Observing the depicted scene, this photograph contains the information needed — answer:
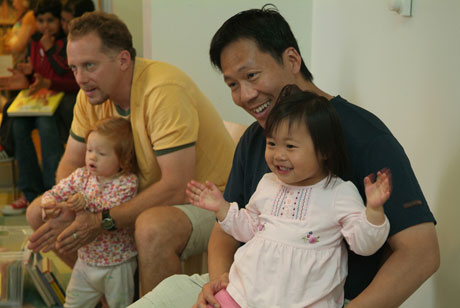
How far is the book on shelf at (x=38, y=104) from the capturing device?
450cm

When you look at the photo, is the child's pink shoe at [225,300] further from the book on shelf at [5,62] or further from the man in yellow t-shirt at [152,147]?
the book on shelf at [5,62]

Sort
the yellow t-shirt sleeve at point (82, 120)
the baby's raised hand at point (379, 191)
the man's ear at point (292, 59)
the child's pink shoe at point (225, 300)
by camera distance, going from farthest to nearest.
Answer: the yellow t-shirt sleeve at point (82, 120) < the man's ear at point (292, 59) < the child's pink shoe at point (225, 300) < the baby's raised hand at point (379, 191)

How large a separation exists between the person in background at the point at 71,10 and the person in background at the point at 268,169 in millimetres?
3350

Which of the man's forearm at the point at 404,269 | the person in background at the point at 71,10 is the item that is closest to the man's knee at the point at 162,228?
the man's forearm at the point at 404,269

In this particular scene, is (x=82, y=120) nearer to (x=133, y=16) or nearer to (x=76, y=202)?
(x=76, y=202)

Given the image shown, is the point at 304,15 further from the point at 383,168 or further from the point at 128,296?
the point at 383,168

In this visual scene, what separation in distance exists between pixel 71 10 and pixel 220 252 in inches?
140

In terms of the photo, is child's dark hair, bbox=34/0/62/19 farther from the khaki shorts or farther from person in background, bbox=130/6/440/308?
person in background, bbox=130/6/440/308

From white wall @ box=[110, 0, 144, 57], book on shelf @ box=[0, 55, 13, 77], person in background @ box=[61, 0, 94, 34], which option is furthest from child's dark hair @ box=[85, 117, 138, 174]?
book on shelf @ box=[0, 55, 13, 77]

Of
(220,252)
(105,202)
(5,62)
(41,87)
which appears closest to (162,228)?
(105,202)

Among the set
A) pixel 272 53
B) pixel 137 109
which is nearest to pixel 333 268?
pixel 272 53

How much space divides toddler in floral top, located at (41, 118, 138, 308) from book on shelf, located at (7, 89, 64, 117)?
2.12 metres

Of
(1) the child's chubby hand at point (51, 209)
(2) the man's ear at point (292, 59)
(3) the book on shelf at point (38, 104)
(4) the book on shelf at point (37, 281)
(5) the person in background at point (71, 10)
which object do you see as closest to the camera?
(2) the man's ear at point (292, 59)

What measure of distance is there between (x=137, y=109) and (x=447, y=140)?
127cm
